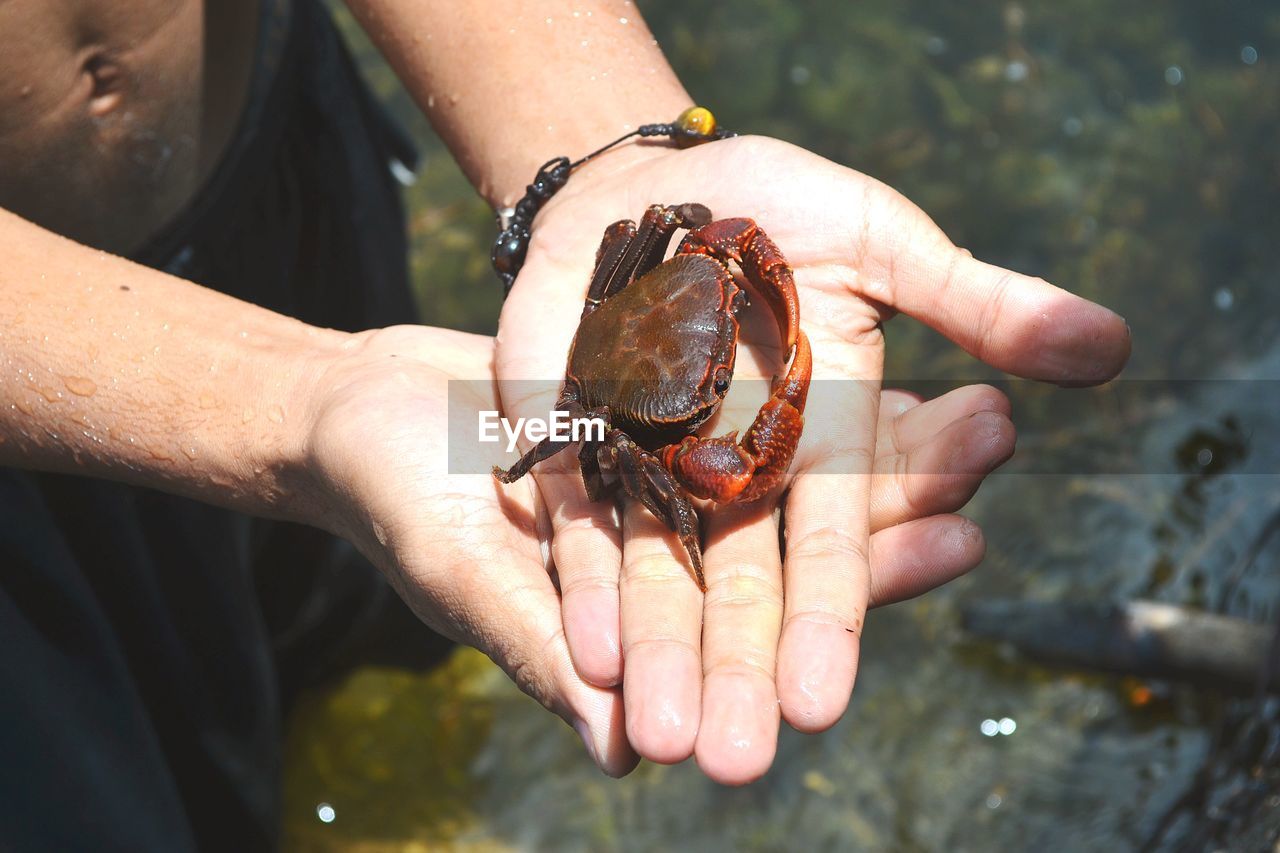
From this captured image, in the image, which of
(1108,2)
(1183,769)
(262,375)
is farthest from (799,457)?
(1108,2)

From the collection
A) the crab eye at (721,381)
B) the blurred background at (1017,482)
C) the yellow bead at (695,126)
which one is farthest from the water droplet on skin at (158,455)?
the blurred background at (1017,482)

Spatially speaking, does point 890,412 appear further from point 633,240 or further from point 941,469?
point 633,240

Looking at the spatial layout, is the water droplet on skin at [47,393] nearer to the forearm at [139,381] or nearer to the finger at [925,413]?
the forearm at [139,381]

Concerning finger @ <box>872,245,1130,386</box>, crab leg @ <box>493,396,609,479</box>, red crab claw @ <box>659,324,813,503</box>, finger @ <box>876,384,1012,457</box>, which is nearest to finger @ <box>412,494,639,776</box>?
crab leg @ <box>493,396,609,479</box>

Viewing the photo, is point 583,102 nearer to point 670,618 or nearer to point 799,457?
point 799,457

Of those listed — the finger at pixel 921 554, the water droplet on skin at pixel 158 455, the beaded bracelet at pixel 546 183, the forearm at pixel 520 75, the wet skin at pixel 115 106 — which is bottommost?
the finger at pixel 921 554

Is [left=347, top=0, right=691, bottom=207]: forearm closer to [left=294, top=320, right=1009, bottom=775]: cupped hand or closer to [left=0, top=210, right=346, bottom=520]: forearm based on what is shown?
[left=294, top=320, right=1009, bottom=775]: cupped hand
